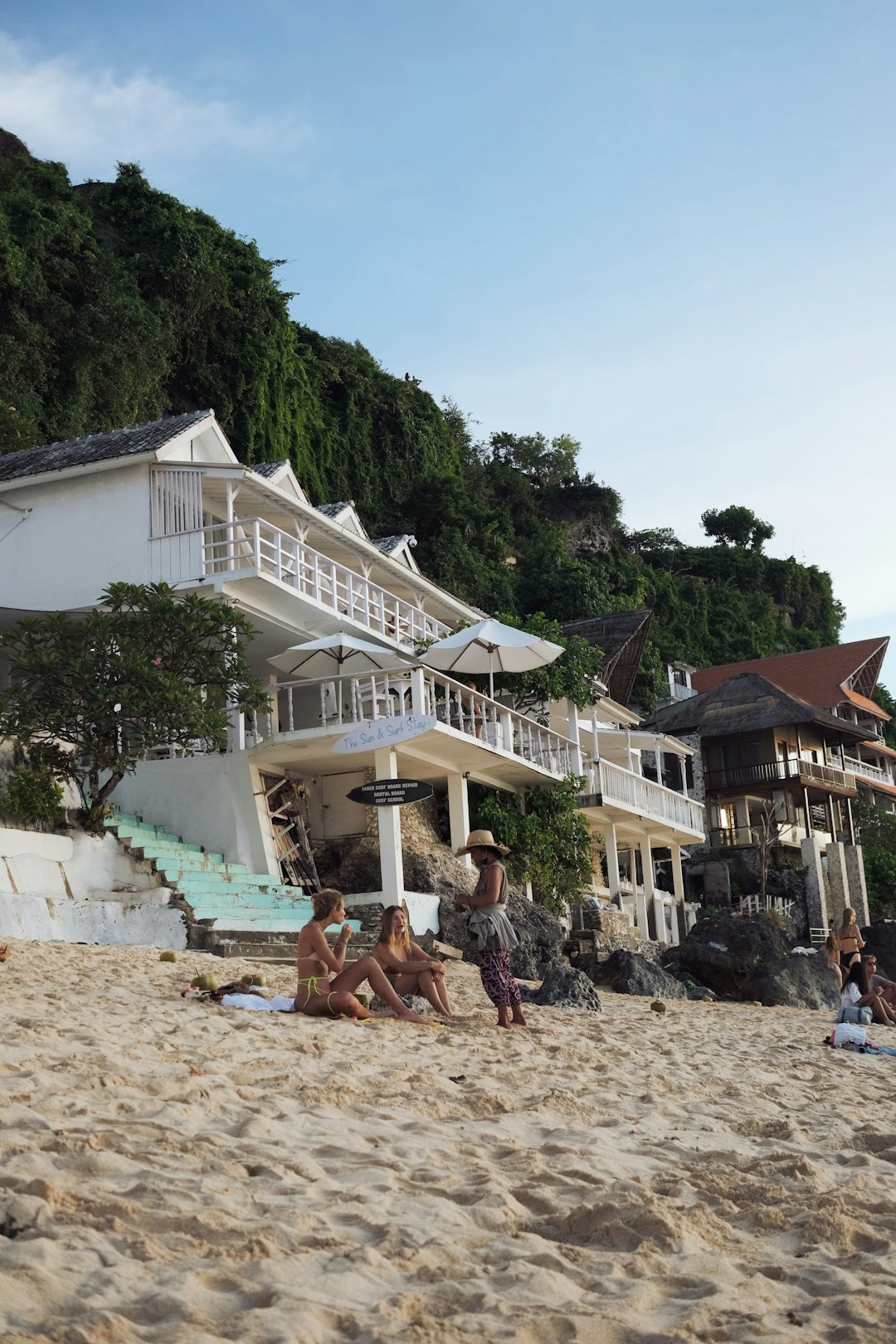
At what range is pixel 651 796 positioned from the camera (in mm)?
26672

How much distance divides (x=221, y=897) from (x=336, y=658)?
464 cm

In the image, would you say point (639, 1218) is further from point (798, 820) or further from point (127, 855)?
point (798, 820)

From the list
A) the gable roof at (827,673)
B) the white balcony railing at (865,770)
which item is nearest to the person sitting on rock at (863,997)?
the white balcony railing at (865,770)

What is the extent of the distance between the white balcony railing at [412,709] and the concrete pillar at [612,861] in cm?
359

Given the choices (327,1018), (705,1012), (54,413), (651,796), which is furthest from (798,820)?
(327,1018)

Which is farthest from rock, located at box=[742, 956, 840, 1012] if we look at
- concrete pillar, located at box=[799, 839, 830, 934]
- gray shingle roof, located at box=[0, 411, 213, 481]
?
Answer: concrete pillar, located at box=[799, 839, 830, 934]

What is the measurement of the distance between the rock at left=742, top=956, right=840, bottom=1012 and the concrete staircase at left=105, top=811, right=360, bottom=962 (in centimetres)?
565

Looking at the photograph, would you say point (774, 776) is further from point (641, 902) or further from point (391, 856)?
point (391, 856)

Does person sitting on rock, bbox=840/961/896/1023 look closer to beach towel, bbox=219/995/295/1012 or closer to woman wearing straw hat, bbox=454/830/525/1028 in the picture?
woman wearing straw hat, bbox=454/830/525/1028

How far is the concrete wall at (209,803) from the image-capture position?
17141 mm

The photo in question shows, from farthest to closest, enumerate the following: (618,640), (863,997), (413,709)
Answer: (618,640) < (413,709) < (863,997)

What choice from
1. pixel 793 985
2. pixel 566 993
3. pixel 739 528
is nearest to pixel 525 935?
pixel 793 985

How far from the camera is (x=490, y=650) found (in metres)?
19.3

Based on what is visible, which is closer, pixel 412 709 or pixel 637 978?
pixel 637 978
